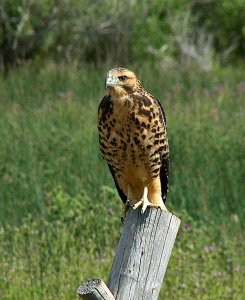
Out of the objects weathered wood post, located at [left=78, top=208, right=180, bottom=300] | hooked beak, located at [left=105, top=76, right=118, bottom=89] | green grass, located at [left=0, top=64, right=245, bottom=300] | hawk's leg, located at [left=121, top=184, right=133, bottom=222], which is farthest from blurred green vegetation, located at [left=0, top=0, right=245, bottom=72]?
weathered wood post, located at [left=78, top=208, right=180, bottom=300]

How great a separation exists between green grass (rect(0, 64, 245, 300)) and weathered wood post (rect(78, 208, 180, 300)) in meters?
1.73

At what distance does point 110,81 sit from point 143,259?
965mm

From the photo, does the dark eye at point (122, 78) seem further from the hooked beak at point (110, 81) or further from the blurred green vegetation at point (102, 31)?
the blurred green vegetation at point (102, 31)

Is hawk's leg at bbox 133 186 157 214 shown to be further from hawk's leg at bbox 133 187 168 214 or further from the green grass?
the green grass

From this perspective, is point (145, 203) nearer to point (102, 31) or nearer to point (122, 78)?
point (122, 78)

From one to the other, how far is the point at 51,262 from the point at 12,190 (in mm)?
1926

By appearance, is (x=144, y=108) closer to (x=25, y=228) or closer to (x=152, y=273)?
(x=152, y=273)

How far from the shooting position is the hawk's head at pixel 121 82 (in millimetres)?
5250

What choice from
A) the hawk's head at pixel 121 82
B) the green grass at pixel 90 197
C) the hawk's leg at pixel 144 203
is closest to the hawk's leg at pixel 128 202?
the hawk's leg at pixel 144 203

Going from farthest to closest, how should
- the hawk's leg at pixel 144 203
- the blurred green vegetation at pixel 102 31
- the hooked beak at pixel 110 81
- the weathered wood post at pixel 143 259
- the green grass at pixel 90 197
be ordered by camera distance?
the blurred green vegetation at pixel 102 31
the green grass at pixel 90 197
the hooked beak at pixel 110 81
the hawk's leg at pixel 144 203
the weathered wood post at pixel 143 259

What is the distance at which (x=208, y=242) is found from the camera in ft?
25.2

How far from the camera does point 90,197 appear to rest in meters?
8.80

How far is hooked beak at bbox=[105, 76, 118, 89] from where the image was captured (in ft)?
17.1

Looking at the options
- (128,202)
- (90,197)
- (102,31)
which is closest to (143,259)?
(128,202)
